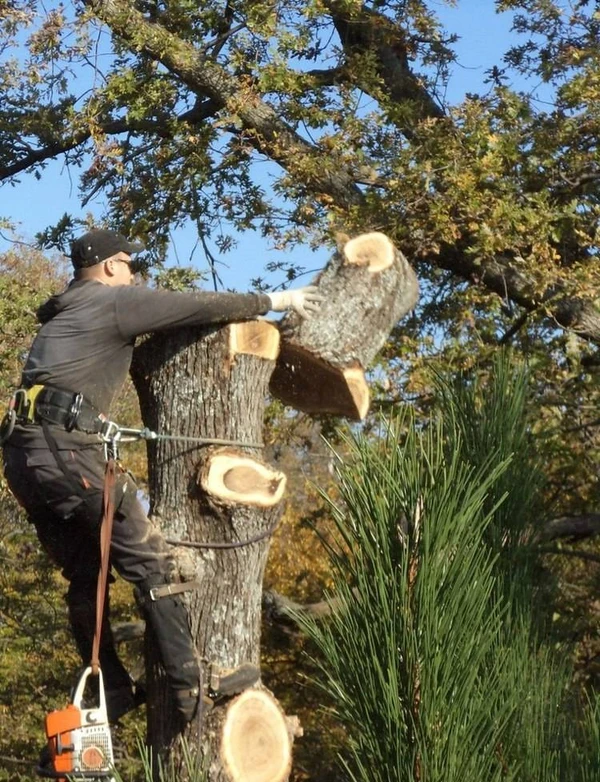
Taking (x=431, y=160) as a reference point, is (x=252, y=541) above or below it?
below

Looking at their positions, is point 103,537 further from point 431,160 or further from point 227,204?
point 227,204

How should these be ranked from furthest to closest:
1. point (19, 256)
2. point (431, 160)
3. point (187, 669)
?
1. point (19, 256)
2. point (431, 160)
3. point (187, 669)

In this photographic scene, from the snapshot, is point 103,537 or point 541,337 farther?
point 541,337

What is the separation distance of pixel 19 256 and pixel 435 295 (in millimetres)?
7056

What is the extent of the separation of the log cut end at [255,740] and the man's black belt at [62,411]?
1.00 m

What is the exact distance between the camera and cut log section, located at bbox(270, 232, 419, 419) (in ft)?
13.6

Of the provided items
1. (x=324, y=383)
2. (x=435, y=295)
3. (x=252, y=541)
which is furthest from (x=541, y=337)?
(x=252, y=541)

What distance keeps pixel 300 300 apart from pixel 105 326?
0.70 metres

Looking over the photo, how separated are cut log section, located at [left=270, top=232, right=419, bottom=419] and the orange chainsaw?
1.32 meters

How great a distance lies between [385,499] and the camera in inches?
90.8

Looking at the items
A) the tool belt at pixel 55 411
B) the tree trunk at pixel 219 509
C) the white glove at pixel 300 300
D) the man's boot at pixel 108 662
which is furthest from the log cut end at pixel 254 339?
the man's boot at pixel 108 662

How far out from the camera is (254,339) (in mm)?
3896

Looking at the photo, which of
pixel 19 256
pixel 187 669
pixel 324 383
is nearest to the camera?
pixel 187 669

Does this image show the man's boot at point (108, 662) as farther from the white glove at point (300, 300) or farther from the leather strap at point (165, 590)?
the white glove at point (300, 300)
